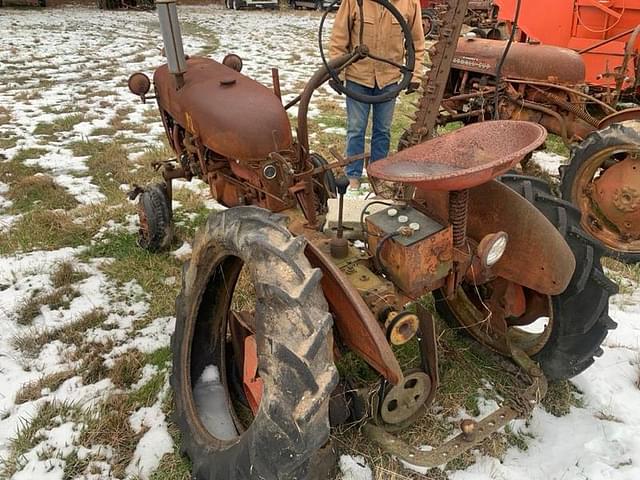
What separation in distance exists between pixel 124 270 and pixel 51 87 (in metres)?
5.38

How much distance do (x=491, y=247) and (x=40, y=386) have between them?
2060mm

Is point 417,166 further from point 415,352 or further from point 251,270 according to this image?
point 415,352

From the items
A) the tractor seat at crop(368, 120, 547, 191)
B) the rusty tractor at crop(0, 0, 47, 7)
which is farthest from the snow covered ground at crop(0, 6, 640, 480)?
the rusty tractor at crop(0, 0, 47, 7)

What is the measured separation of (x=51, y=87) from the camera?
24.2 ft

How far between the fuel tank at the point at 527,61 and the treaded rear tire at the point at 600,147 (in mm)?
1110

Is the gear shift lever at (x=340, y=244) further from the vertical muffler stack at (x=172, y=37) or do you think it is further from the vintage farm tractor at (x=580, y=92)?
the vintage farm tractor at (x=580, y=92)

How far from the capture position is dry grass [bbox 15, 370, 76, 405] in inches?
91.4

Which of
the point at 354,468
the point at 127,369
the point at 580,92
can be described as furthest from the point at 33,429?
the point at 580,92

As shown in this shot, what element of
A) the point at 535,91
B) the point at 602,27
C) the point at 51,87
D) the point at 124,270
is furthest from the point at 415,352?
the point at 51,87

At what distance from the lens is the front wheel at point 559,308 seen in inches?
79.0

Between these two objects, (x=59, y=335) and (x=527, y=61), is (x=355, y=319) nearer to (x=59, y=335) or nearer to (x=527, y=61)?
(x=59, y=335)

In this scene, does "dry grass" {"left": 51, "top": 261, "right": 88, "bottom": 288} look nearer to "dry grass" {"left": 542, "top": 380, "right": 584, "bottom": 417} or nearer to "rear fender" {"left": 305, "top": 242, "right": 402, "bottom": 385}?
"rear fender" {"left": 305, "top": 242, "right": 402, "bottom": 385}

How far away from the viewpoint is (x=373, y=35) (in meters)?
4.03

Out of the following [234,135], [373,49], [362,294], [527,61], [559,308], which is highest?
[373,49]
